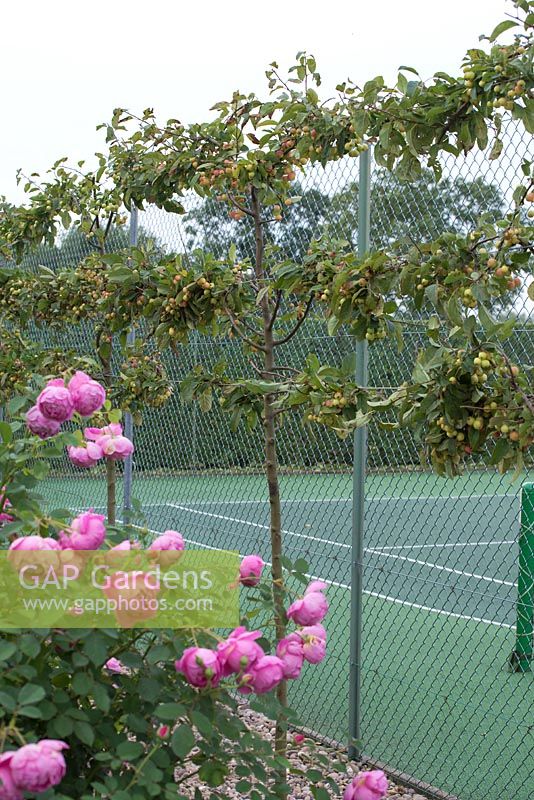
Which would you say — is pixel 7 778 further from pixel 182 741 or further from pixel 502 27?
pixel 502 27

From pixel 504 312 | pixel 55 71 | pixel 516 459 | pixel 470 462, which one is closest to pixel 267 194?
pixel 504 312

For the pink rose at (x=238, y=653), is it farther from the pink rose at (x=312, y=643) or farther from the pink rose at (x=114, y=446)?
the pink rose at (x=114, y=446)

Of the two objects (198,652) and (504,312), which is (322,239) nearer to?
(504,312)

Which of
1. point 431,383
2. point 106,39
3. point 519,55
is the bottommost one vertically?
point 431,383

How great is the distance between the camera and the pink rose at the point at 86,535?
5.64 feet

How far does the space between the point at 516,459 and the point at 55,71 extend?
6077mm

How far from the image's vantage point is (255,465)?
5676 millimetres

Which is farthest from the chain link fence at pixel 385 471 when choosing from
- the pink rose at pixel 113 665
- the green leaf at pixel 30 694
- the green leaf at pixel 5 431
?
the green leaf at pixel 30 694

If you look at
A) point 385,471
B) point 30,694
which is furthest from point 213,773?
point 385,471

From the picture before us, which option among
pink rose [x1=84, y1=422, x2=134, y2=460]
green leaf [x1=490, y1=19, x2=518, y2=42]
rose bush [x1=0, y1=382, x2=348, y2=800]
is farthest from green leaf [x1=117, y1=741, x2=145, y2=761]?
green leaf [x1=490, y1=19, x2=518, y2=42]

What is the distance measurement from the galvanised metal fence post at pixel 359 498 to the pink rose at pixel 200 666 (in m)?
2.36

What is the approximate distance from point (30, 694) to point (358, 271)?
1775 mm

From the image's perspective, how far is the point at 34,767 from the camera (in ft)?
4.51

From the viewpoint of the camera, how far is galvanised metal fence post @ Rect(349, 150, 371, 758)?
401cm
